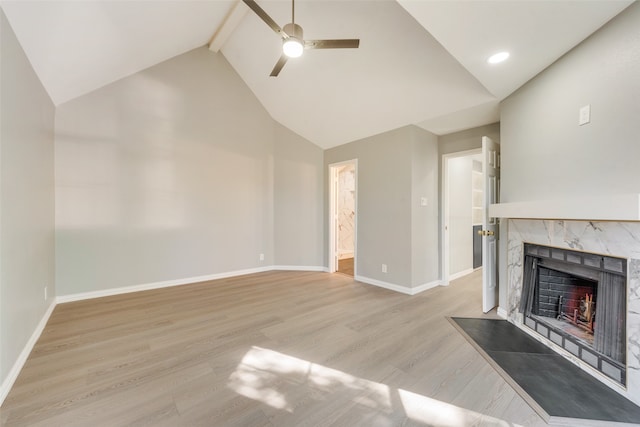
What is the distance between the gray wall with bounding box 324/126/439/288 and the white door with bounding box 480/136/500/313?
35.7 inches

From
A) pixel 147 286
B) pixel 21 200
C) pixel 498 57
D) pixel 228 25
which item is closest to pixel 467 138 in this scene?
pixel 498 57

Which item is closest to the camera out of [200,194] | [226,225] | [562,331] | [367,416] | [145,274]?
[367,416]

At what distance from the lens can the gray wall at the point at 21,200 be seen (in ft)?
5.65

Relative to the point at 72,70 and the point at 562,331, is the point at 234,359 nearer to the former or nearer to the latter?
the point at 562,331

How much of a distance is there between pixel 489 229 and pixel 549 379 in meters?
1.66

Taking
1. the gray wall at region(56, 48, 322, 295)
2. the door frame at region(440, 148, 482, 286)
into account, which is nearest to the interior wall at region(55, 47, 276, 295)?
the gray wall at region(56, 48, 322, 295)

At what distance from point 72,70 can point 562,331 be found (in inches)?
220

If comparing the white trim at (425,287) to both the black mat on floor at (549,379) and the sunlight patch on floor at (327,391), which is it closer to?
the black mat on floor at (549,379)

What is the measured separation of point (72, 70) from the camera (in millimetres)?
2760

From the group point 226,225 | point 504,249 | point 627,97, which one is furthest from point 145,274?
point 627,97

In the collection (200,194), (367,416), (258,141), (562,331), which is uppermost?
(258,141)

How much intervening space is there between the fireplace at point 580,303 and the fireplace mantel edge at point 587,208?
370 millimetres

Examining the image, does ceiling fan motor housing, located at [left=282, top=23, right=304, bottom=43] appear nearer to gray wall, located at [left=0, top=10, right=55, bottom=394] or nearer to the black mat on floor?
gray wall, located at [left=0, top=10, right=55, bottom=394]

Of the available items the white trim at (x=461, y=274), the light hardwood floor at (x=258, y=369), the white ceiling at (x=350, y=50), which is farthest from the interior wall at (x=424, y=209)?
the light hardwood floor at (x=258, y=369)
